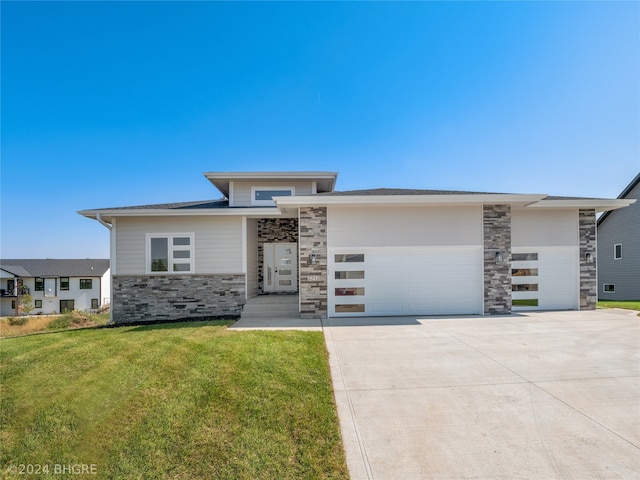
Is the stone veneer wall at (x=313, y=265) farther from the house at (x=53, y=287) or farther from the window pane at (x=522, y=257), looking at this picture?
the house at (x=53, y=287)

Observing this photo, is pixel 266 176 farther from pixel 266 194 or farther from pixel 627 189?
pixel 627 189

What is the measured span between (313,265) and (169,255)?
5.08m

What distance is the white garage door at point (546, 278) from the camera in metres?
9.74

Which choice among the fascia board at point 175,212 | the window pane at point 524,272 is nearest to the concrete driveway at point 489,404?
the window pane at point 524,272

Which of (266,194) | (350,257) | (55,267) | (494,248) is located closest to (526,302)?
(494,248)

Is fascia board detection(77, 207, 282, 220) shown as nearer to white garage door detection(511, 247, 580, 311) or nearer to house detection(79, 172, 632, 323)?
house detection(79, 172, 632, 323)

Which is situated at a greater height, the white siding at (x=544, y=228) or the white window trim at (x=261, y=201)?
Result: the white window trim at (x=261, y=201)

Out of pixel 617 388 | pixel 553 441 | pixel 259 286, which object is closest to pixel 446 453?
pixel 553 441

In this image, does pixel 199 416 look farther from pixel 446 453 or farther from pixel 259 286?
pixel 259 286

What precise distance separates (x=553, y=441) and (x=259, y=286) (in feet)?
33.5

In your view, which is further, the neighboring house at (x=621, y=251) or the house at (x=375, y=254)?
the neighboring house at (x=621, y=251)

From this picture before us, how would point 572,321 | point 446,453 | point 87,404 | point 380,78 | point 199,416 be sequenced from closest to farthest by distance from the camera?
point 446,453 < point 199,416 < point 87,404 < point 572,321 < point 380,78

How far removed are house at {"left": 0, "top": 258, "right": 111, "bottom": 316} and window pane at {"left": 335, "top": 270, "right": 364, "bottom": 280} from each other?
3953 cm

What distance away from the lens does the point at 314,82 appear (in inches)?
476
